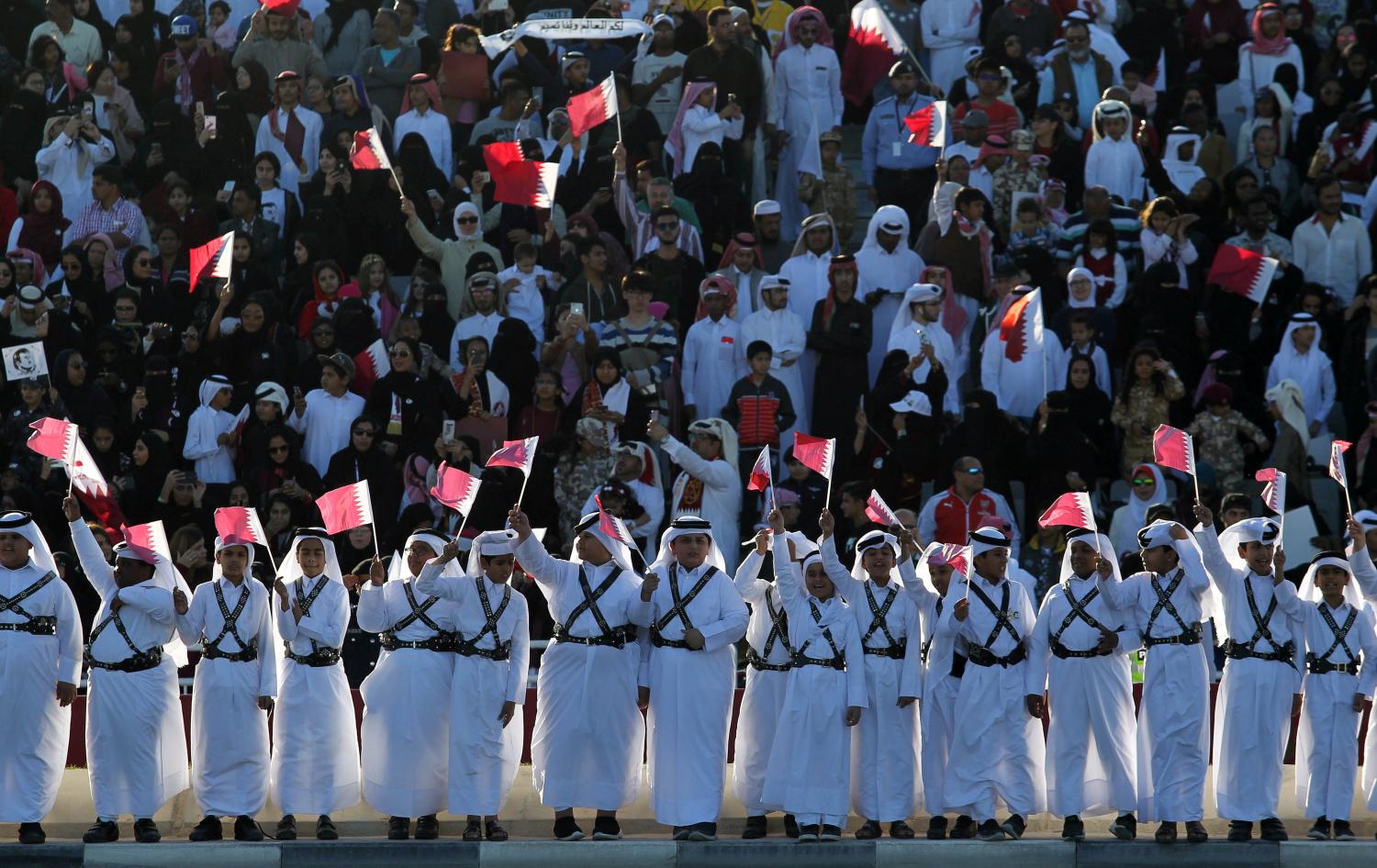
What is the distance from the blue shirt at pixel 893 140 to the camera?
2138 cm

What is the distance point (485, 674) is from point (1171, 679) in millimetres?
4228

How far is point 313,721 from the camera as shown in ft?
49.2

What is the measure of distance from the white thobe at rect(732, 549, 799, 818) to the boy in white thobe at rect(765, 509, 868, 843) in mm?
173

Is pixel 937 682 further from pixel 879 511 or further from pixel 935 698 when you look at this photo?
pixel 879 511

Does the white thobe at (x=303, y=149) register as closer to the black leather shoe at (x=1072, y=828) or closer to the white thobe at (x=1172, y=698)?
the white thobe at (x=1172, y=698)

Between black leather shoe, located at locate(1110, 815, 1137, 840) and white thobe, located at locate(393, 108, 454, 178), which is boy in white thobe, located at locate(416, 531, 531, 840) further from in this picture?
white thobe, located at locate(393, 108, 454, 178)

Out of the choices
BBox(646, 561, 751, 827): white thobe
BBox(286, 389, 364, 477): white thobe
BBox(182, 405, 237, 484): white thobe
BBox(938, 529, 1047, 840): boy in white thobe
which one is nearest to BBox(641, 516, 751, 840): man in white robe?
BBox(646, 561, 751, 827): white thobe

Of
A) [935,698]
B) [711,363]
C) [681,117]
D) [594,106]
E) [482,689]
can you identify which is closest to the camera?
[482,689]

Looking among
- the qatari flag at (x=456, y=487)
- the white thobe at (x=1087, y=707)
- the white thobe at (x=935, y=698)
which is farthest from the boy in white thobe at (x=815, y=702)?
the qatari flag at (x=456, y=487)

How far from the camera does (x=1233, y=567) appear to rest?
15.0 meters

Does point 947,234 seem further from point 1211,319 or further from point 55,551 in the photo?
point 55,551

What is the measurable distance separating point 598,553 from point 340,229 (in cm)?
640

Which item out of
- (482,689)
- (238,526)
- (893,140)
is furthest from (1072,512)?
(893,140)

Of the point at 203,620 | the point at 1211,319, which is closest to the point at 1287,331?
the point at 1211,319
